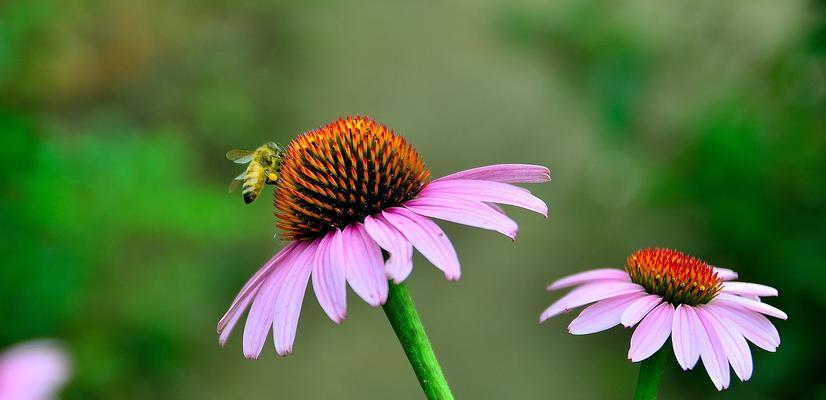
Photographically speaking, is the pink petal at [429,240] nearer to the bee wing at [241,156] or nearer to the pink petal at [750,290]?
the pink petal at [750,290]

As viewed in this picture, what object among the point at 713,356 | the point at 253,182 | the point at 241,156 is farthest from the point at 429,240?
the point at 241,156

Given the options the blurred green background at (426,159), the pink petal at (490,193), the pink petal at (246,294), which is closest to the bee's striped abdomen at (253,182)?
the pink petal at (246,294)

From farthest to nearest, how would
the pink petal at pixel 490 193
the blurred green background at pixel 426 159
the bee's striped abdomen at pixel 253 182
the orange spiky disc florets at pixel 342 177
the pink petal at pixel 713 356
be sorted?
the blurred green background at pixel 426 159, the bee's striped abdomen at pixel 253 182, the orange spiky disc florets at pixel 342 177, the pink petal at pixel 490 193, the pink petal at pixel 713 356

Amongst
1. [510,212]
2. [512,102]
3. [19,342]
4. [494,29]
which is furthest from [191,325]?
[494,29]

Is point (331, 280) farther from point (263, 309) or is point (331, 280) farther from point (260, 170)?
point (260, 170)

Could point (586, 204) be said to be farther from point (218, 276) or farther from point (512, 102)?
point (218, 276)
